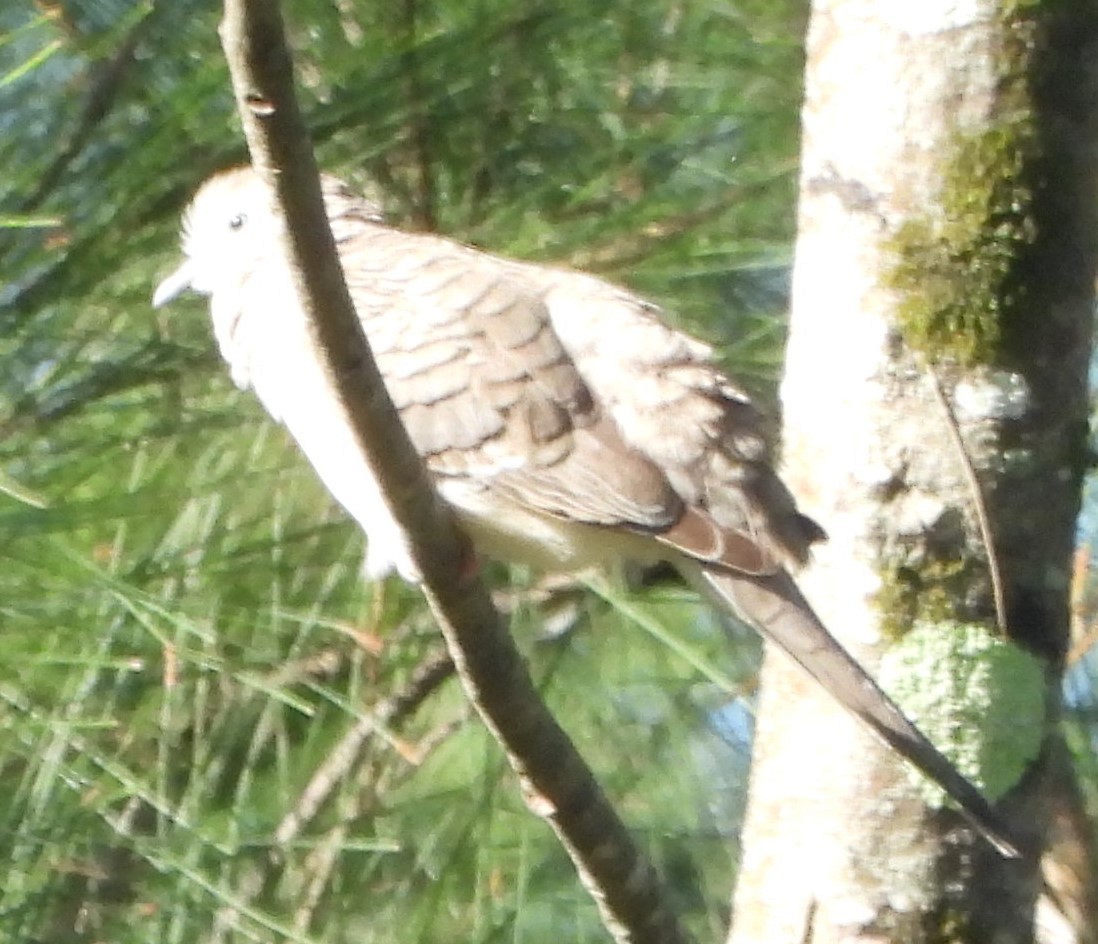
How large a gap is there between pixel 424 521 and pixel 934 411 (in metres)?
0.38

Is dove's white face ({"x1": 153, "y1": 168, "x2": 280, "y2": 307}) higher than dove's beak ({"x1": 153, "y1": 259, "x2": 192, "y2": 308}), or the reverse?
dove's white face ({"x1": 153, "y1": 168, "x2": 280, "y2": 307})

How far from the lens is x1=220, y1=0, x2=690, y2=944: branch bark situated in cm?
74

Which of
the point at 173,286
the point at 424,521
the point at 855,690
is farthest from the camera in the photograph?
the point at 173,286

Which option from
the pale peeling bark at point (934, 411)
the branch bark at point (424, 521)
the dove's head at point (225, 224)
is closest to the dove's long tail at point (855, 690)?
the pale peeling bark at point (934, 411)

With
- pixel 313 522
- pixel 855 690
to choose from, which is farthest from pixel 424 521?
pixel 313 522

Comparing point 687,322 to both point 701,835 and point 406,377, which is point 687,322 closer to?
point 406,377

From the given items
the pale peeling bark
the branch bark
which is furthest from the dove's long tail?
the branch bark

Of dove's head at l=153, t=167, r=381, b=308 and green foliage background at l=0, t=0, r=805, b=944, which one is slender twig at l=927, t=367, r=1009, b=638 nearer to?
green foliage background at l=0, t=0, r=805, b=944

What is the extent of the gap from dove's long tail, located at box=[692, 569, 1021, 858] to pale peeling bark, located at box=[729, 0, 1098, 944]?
56mm

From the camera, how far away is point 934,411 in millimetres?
1208

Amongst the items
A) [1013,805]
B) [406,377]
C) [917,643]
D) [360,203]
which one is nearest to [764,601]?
[917,643]

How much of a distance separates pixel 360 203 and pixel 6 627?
18.6 inches

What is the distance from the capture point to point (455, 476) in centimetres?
137

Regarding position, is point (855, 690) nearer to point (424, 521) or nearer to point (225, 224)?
point (424, 521)
